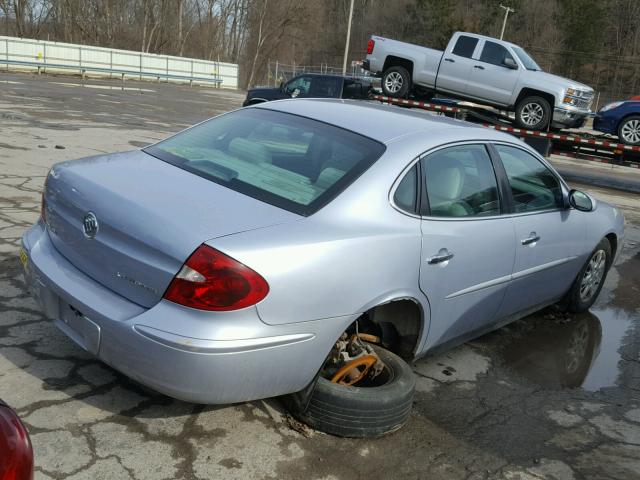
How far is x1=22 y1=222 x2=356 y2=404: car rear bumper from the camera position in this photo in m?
2.61

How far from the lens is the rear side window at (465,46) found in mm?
13280

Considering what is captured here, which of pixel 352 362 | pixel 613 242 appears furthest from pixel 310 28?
pixel 352 362

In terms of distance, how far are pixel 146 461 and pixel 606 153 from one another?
1324 centimetres

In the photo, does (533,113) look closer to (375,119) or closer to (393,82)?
(393,82)

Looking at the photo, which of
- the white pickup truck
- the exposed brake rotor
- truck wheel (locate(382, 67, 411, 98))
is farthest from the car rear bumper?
truck wheel (locate(382, 67, 411, 98))

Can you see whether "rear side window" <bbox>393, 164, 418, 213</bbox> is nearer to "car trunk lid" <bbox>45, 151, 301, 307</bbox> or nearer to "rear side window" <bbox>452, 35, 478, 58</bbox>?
"car trunk lid" <bbox>45, 151, 301, 307</bbox>

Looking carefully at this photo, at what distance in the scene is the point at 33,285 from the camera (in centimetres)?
329

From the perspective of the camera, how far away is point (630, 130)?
1310 centimetres

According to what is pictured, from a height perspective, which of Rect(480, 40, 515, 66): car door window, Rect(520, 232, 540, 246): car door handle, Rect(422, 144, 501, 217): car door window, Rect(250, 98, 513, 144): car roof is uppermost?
Rect(480, 40, 515, 66): car door window

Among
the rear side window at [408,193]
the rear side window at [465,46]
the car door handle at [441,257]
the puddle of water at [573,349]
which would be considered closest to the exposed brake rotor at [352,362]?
the car door handle at [441,257]

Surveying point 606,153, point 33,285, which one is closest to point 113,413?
point 33,285

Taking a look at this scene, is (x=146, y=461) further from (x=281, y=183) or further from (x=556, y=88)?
(x=556, y=88)

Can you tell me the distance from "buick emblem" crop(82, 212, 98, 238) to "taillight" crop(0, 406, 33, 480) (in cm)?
142

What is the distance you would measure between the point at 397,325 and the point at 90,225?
1.68m
